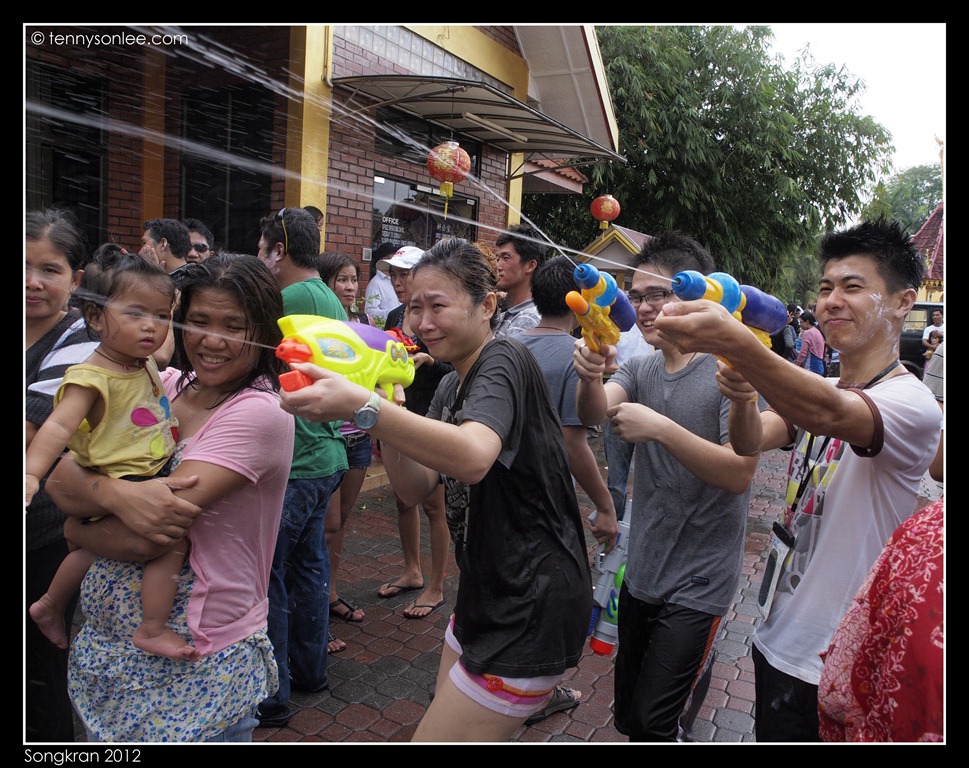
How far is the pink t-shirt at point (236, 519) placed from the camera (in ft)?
6.19

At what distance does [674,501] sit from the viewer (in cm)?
256

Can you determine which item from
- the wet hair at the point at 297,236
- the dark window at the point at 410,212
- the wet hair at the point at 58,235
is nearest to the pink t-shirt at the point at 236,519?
the wet hair at the point at 58,235

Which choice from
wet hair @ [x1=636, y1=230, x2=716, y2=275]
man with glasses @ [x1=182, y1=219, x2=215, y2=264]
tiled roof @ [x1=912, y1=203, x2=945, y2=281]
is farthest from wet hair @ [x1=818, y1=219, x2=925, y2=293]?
man with glasses @ [x1=182, y1=219, x2=215, y2=264]

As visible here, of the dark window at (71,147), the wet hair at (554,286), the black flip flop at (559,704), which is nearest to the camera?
the black flip flop at (559,704)

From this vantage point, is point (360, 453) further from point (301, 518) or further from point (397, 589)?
point (397, 589)

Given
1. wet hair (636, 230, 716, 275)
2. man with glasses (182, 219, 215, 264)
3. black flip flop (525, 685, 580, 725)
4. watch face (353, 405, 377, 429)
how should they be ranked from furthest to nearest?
man with glasses (182, 219, 215, 264) < black flip flop (525, 685, 580, 725) < wet hair (636, 230, 716, 275) < watch face (353, 405, 377, 429)

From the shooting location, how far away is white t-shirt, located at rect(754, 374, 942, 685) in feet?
6.23

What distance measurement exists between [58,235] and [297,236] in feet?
3.46

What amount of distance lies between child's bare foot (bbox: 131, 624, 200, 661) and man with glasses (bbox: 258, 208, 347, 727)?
1187 mm

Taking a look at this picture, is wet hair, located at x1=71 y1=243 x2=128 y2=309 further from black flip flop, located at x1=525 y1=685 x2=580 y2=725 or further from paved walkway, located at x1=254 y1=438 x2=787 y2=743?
black flip flop, located at x1=525 y1=685 x2=580 y2=725

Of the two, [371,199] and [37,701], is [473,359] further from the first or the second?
[371,199]

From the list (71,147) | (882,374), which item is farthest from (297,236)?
(71,147)

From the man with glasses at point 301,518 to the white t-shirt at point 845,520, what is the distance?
205 cm

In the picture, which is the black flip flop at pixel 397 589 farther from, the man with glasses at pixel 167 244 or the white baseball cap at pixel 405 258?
the man with glasses at pixel 167 244
